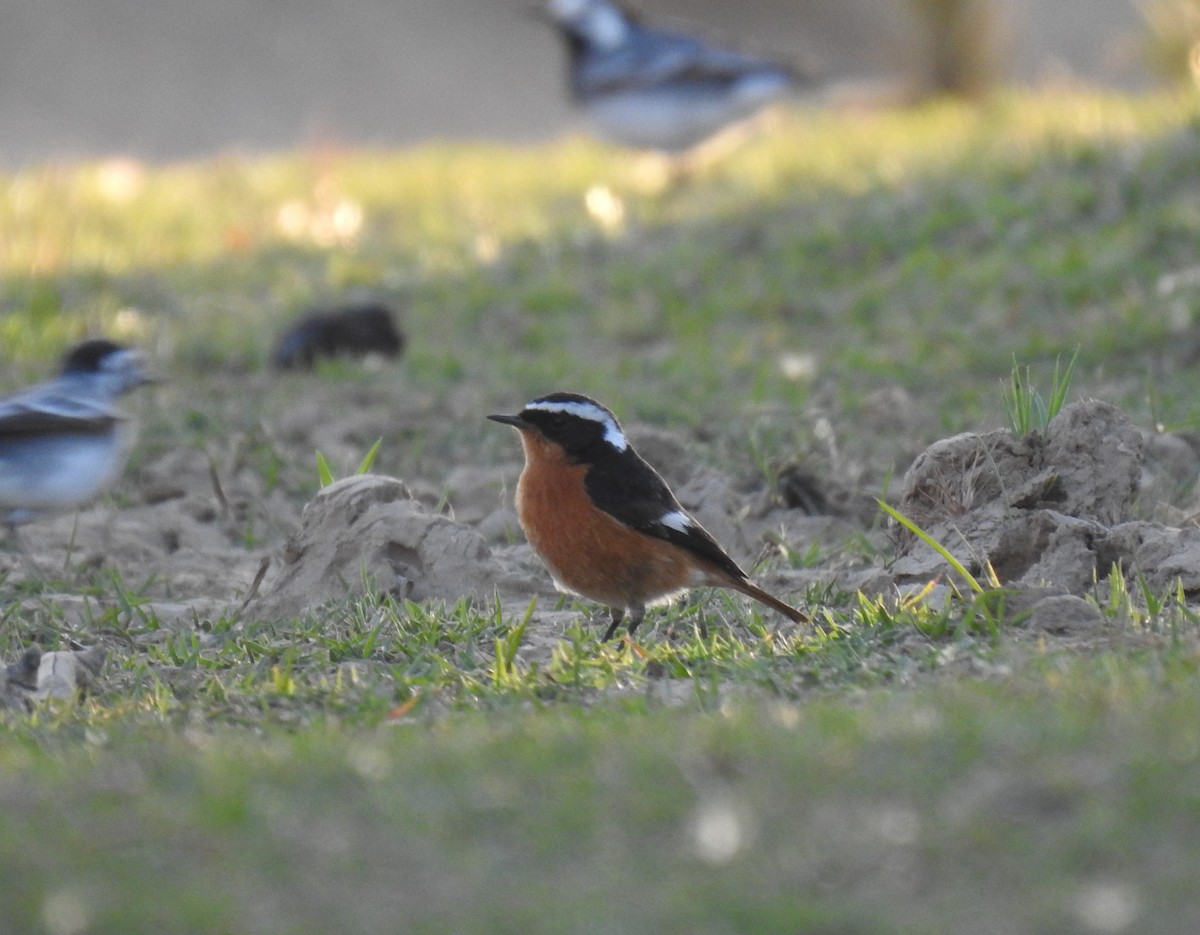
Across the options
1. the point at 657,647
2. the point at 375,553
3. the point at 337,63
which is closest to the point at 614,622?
the point at 657,647

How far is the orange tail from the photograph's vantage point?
220 inches

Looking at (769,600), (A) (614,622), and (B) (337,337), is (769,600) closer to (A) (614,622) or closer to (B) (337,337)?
(A) (614,622)

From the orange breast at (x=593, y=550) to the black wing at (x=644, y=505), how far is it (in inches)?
1.4

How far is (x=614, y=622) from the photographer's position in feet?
19.4

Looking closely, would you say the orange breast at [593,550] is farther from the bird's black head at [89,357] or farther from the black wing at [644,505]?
the bird's black head at [89,357]

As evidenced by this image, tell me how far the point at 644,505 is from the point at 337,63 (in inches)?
640

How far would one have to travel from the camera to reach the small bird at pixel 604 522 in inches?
232

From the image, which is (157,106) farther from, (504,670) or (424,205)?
(504,670)

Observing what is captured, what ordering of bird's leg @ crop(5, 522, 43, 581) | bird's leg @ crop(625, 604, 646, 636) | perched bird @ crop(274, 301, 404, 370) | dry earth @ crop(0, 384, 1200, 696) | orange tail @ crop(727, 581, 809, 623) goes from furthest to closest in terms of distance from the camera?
perched bird @ crop(274, 301, 404, 370) < bird's leg @ crop(5, 522, 43, 581) < bird's leg @ crop(625, 604, 646, 636) < dry earth @ crop(0, 384, 1200, 696) < orange tail @ crop(727, 581, 809, 623)

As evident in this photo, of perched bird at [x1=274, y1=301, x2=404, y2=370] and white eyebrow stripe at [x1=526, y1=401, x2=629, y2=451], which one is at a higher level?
white eyebrow stripe at [x1=526, y1=401, x2=629, y2=451]

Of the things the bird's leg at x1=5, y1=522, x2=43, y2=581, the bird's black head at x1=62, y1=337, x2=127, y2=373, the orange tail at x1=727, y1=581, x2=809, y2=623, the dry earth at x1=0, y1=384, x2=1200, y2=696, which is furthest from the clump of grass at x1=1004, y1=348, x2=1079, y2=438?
the bird's black head at x1=62, y1=337, x2=127, y2=373

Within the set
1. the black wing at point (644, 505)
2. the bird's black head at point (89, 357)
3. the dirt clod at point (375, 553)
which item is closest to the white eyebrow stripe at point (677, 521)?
the black wing at point (644, 505)

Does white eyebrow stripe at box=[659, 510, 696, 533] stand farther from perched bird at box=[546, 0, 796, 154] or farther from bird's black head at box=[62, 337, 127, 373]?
perched bird at box=[546, 0, 796, 154]

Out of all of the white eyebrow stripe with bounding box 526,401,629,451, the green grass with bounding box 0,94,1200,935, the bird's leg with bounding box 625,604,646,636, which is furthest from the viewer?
the white eyebrow stripe with bounding box 526,401,629,451
